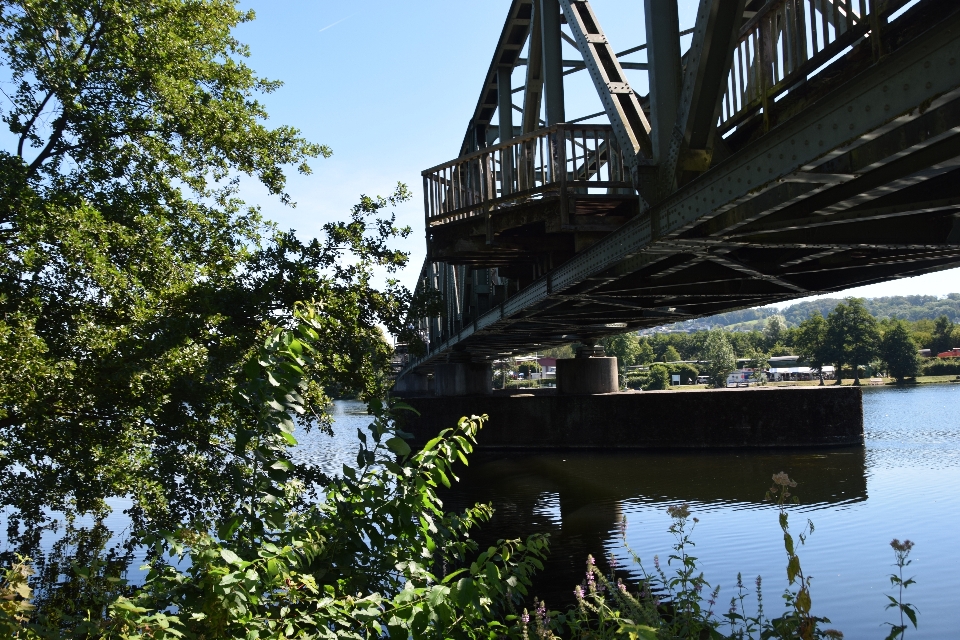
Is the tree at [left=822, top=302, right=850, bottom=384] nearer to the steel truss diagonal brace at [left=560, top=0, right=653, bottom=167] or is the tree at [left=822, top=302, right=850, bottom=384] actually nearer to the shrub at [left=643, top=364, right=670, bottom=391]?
the shrub at [left=643, top=364, right=670, bottom=391]

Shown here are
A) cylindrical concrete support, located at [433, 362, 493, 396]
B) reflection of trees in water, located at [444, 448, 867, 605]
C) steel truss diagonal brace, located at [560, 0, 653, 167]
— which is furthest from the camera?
cylindrical concrete support, located at [433, 362, 493, 396]

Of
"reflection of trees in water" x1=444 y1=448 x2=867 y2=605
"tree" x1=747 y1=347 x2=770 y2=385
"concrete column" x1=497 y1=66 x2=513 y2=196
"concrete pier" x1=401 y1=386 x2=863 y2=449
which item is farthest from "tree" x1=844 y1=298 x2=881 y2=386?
"concrete column" x1=497 y1=66 x2=513 y2=196

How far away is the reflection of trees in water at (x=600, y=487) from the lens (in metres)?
16.0

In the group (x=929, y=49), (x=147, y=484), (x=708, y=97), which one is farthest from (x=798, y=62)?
(x=147, y=484)

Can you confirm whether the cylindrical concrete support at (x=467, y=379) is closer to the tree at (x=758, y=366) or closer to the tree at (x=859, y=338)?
the tree at (x=859, y=338)

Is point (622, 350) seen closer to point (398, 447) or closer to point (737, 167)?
point (737, 167)

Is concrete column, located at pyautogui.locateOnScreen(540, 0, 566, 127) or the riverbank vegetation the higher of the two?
concrete column, located at pyautogui.locateOnScreen(540, 0, 566, 127)

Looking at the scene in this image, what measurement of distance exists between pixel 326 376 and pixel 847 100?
9.88 metres

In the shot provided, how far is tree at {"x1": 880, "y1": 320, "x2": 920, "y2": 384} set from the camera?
123438 millimetres

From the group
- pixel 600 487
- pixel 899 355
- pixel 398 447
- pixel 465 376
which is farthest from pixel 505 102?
pixel 899 355

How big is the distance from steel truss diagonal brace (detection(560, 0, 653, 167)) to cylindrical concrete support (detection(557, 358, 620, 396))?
80.2ft

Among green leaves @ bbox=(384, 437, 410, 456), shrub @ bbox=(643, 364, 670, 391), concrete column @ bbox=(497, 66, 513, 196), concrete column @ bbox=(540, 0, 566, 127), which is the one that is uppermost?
concrete column @ bbox=(497, 66, 513, 196)

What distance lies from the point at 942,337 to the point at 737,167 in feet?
610

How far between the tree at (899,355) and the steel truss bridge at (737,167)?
11929 cm
